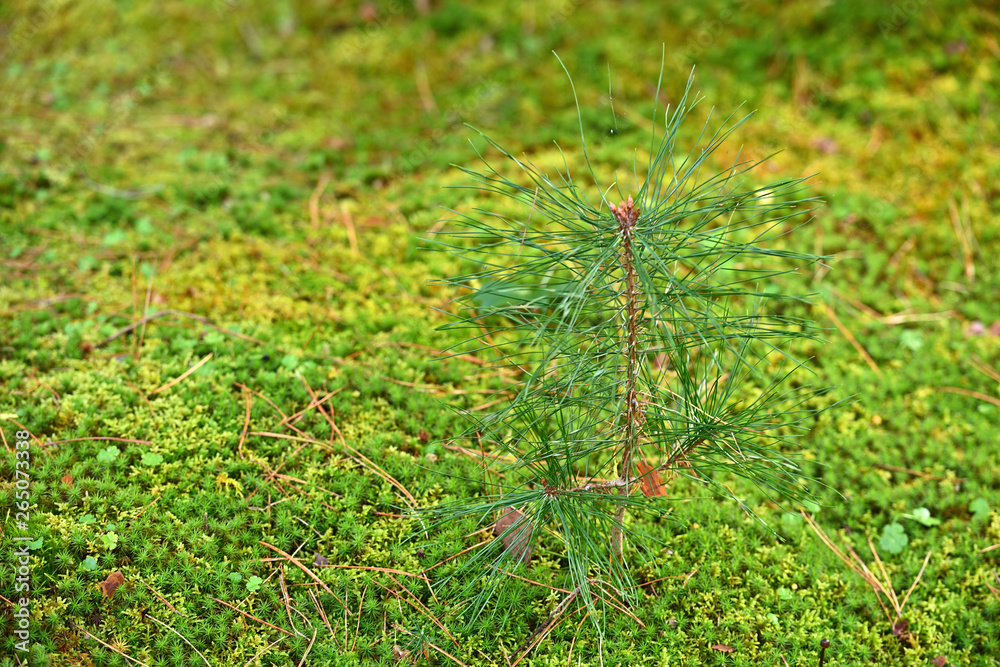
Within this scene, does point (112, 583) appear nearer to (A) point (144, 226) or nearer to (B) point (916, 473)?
(A) point (144, 226)

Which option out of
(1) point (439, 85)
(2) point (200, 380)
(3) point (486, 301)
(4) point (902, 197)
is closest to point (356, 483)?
(2) point (200, 380)

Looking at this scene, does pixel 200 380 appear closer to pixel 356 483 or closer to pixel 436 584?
pixel 356 483

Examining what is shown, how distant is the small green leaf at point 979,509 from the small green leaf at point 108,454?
3.94 m

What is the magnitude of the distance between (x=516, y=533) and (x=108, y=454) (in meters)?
1.83

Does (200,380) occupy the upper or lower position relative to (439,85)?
lower

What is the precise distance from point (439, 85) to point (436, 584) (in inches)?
165

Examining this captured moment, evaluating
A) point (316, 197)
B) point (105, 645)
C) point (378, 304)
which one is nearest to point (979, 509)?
point (378, 304)

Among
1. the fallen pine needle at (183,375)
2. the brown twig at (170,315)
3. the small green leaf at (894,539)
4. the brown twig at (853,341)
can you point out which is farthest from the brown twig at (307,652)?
the brown twig at (853,341)

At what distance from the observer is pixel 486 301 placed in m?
4.22

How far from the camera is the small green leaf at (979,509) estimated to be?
3350mm

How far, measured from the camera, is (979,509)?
336cm

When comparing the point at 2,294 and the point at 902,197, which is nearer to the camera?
the point at 2,294

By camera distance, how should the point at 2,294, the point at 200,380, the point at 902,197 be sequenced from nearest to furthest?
the point at 200,380, the point at 2,294, the point at 902,197

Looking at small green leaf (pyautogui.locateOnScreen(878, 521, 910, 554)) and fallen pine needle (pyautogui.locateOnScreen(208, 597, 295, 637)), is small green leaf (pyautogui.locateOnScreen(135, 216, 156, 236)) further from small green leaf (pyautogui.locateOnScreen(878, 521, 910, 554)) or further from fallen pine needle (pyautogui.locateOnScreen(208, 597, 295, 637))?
small green leaf (pyautogui.locateOnScreen(878, 521, 910, 554))
